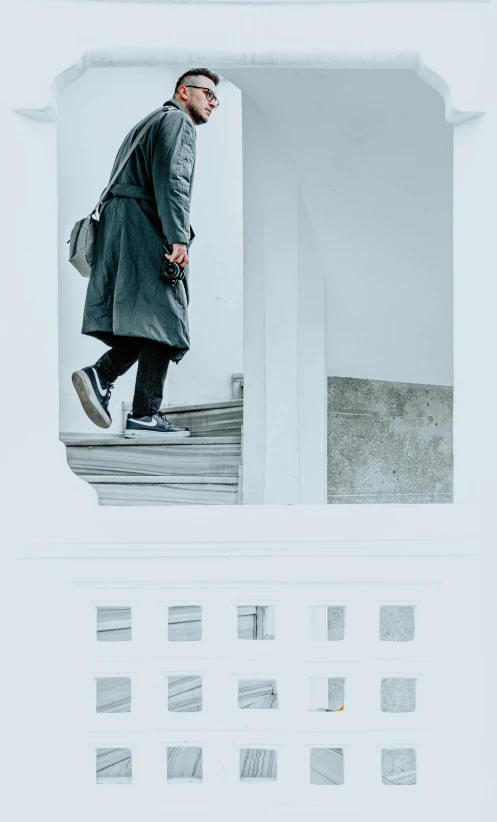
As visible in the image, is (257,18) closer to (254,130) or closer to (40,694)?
(254,130)

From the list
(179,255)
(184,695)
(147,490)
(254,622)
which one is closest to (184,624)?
(184,695)

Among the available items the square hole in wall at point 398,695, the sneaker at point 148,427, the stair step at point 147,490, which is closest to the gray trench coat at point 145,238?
the sneaker at point 148,427

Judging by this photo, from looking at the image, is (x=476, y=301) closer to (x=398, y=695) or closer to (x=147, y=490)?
(x=147, y=490)

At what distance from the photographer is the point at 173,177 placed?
6.72ft

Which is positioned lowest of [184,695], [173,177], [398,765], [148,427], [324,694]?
[398,765]

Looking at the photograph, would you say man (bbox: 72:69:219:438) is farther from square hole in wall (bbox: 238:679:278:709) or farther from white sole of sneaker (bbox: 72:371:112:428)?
square hole in wall (bbox: 238:679:278:709)

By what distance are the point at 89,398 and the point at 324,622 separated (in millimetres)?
1323

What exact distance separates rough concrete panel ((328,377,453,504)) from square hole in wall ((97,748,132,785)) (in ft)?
4.85

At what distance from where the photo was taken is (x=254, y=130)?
2.27 meters

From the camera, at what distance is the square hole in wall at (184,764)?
5.65ft

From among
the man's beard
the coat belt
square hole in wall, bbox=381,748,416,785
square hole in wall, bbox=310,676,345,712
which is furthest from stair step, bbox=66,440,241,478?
square hole in wall, bbox=381,748,416,785

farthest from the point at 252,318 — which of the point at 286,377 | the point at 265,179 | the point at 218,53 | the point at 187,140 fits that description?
the point at 218,53

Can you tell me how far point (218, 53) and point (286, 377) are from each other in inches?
48.6

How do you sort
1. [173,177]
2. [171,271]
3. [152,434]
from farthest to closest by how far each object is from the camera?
[152,434] → [171,271] → [173,177]
